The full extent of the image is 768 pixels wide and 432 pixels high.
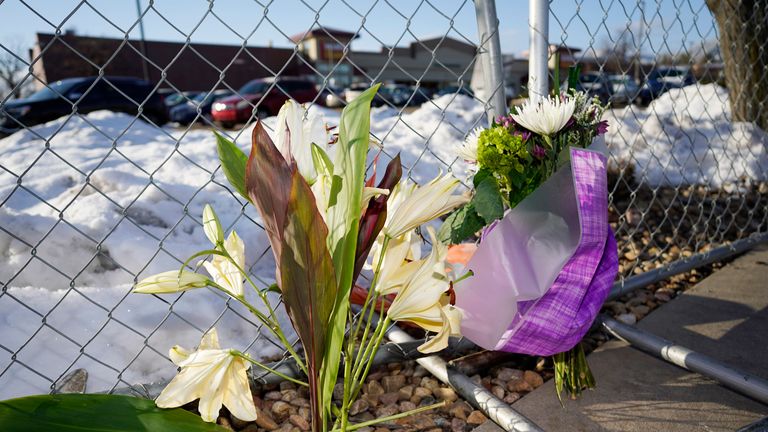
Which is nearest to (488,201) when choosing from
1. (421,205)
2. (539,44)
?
(421,205)

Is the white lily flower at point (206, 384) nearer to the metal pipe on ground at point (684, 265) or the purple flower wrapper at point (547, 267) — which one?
the purple flower wrapper at point (547, 267)

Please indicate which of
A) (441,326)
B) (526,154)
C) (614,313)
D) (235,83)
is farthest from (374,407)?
(235,83)

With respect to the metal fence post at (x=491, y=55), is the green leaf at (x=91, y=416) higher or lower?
lower

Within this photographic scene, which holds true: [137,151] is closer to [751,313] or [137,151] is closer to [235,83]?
[751,313]

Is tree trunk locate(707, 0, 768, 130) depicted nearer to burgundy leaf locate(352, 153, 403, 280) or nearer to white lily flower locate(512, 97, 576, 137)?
white lily flower locate(512, 97, 576, 137)

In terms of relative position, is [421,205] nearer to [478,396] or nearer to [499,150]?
→ [499,150]

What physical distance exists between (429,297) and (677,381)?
120 centimetres

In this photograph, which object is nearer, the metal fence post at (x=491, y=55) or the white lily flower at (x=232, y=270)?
the white lily flower at (x=232, y=270)

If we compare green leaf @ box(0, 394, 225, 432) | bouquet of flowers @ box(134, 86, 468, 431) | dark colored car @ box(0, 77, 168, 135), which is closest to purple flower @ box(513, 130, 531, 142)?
bouquet of flowers @ box(134, 86, 468, 431)

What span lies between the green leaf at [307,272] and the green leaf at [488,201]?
54 centimetres

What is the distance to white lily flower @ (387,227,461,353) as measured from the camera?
105 cm

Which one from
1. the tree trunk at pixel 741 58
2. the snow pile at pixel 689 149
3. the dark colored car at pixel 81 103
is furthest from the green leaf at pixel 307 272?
the dark colored car at pixel 81 103

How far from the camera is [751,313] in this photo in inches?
90.4

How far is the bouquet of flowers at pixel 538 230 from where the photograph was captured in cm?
145
